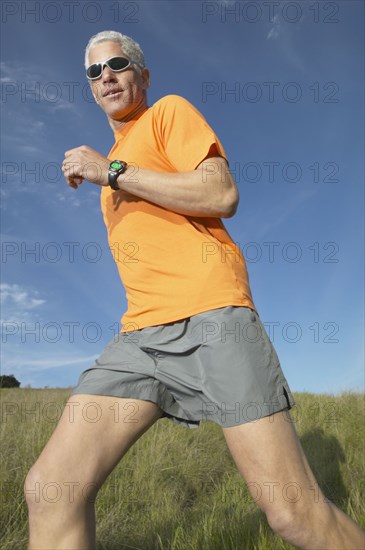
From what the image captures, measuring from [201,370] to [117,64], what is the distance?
5.00 ft

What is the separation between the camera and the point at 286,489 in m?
1.77

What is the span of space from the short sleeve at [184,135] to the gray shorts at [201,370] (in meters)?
0.61

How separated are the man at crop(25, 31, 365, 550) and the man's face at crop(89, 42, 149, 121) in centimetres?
27

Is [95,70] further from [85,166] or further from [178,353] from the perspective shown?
[178,353]

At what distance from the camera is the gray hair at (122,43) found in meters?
2.65

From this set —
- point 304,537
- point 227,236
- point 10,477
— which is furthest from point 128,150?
point 10,477

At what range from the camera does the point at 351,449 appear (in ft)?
21.3

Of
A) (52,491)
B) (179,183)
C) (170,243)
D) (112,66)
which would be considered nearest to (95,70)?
(112,66)

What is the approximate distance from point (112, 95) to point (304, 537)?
6.57ft

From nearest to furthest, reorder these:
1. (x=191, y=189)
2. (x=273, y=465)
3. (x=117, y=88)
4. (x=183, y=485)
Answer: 1. (x=273, y=465)
2. (x=191, y=189)
3. (x=117, y=88)
4. (x=183, y=485)

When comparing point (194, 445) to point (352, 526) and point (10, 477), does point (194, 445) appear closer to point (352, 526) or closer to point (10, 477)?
point (10, 477)

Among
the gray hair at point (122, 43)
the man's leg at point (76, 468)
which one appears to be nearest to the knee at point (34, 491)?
the man's leg at point (76, 468)

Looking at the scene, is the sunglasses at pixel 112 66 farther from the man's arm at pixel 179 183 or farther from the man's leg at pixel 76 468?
the man's leg at pixel 76 468

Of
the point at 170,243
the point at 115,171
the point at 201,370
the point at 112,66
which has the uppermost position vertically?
the point at 112,66
